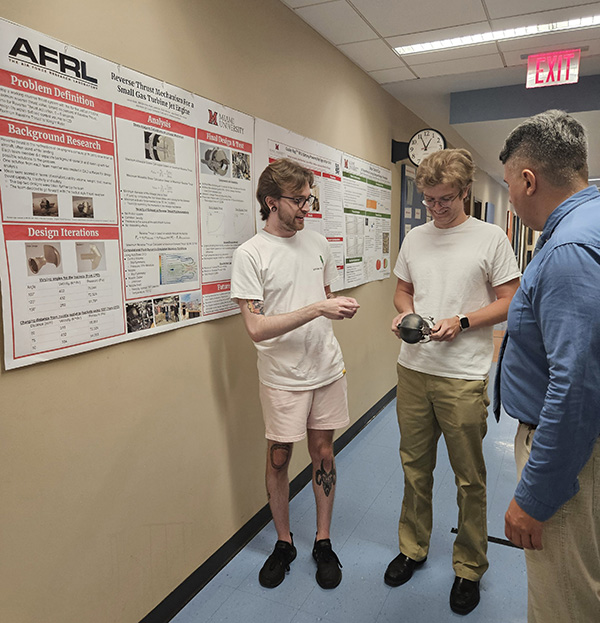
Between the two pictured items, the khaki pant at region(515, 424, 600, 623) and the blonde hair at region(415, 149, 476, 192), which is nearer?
the khaki pant at region(515, 424, 600, 623)

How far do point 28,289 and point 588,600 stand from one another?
156cm

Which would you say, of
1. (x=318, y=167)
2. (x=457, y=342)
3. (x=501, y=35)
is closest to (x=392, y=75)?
(x=501, y=35)

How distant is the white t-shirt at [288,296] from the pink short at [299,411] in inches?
1.7

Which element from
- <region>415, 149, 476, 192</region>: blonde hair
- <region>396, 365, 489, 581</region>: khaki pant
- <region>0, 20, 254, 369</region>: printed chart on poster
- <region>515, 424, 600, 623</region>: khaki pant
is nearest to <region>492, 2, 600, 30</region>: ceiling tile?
<region>415, 149, 476, 192</region>: blonde hair

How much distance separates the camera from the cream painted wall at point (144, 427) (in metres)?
1.36

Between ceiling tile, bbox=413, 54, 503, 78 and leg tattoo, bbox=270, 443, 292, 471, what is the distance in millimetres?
2868

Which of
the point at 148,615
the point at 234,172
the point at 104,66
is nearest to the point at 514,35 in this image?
the point at 234,172

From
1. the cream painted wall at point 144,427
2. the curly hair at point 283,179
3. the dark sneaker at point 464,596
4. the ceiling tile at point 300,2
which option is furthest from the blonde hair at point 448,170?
the dark sneaker at point 464,596

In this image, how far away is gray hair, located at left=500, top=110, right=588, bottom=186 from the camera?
44.4 inches

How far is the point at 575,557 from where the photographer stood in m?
1.11

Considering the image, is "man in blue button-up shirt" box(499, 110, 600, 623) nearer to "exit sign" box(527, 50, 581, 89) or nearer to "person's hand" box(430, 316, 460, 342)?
"person's hand" box(430, 316, 460, 342)

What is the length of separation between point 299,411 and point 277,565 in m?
0.67

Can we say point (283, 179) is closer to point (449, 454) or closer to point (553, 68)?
point (449, 454)

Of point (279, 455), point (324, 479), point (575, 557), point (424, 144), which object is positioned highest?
point (424, 144)
